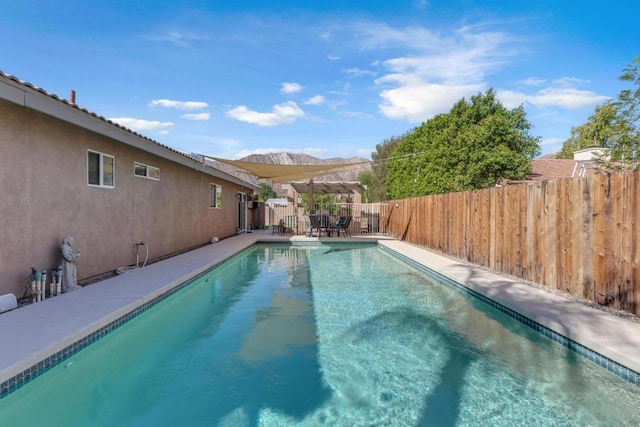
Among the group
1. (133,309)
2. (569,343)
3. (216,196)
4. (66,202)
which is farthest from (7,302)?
(216,196)

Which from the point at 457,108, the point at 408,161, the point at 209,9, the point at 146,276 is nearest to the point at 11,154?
the point at 146,276

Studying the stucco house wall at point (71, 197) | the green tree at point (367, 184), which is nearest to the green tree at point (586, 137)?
the green tree at point (367, 184)

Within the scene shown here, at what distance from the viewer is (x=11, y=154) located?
4543 millimetres

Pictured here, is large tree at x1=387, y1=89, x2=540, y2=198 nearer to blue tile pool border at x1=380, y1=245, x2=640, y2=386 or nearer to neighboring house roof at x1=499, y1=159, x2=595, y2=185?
neighboring house roof at x1=499, y1=159, x2=595, y2=185

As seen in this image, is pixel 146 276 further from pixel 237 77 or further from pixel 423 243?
pixel 237 77

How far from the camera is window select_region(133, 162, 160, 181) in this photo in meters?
7.95

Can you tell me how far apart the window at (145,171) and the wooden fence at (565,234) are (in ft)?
25.1

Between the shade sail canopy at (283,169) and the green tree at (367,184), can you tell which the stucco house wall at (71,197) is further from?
the green tree at (367,184)

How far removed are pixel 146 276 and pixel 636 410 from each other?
264 inches

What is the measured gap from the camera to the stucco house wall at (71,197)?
15.0 ft

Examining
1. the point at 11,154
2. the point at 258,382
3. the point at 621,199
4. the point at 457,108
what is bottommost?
the point at 258,382

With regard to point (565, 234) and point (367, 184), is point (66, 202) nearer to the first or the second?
point (565, 234)

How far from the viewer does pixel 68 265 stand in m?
5.38

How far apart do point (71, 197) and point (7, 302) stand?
192cm
